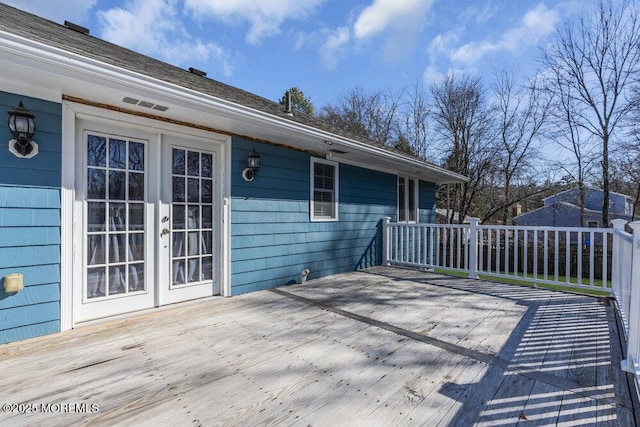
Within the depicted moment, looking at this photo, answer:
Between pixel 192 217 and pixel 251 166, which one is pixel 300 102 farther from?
pixel 192 217

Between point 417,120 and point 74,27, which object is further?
point 417,120

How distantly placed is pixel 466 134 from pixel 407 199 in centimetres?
771

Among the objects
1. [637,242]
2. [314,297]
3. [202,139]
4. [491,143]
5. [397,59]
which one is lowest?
[314,297]

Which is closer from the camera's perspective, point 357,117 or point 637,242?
point 637,242

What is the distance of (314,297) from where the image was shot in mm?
4031

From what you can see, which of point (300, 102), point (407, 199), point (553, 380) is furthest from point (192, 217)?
point (300, 102)

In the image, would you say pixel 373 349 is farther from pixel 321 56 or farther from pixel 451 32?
pixel 321 56

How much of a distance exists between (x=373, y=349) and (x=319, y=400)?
31.7 inches

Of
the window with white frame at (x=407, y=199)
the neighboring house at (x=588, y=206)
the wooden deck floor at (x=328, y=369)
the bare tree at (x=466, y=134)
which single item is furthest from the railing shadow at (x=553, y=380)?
the neighboring house at (x=588, y=206)

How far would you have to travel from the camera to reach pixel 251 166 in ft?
13.6

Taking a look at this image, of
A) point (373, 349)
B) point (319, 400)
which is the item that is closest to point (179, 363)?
point (319, 400)

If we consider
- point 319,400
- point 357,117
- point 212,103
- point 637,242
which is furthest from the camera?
point 357,117

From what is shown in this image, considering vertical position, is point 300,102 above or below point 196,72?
above

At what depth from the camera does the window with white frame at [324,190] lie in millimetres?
5246
